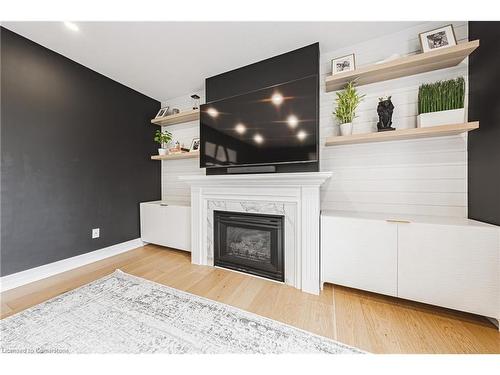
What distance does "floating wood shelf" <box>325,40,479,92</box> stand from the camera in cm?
145

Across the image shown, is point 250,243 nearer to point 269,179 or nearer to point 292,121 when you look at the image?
point 269,179

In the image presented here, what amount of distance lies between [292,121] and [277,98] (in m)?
0.30

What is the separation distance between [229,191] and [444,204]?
1963 mm

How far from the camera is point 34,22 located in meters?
1.67

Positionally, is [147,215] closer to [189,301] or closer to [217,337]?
[189,301]

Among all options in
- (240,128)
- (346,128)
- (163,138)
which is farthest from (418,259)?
(163,138)

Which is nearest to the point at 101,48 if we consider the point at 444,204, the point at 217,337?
the point at 217,337

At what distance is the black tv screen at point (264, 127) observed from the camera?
1.80m

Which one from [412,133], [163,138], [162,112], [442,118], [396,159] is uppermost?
[162,112]

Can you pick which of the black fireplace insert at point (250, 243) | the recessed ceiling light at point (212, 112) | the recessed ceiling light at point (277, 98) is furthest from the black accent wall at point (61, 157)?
the recessed ceiling light at point (277, 98)

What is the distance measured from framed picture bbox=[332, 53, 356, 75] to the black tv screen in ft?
1.11

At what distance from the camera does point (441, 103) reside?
5.03 ft

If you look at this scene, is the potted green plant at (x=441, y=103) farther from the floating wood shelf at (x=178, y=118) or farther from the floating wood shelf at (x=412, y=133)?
the floating wood shelf at (x=178, y=118)

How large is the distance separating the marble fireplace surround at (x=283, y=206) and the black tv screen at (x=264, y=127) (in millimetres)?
217
